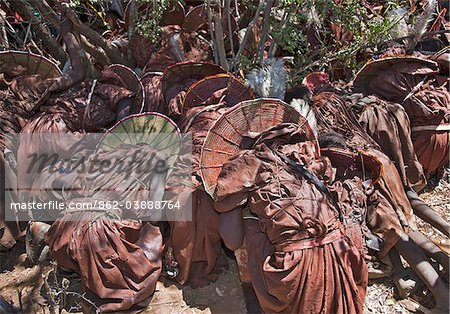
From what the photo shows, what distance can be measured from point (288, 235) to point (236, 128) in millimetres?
1108

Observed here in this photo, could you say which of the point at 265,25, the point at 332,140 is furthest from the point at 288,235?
the point at 265,25

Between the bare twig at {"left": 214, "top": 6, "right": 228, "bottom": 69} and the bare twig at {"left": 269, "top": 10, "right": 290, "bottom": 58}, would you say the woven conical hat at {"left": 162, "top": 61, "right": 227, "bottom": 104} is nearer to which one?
the bare twig at {"left": 214, "top": 6, "right": 228, "bottom": 69}

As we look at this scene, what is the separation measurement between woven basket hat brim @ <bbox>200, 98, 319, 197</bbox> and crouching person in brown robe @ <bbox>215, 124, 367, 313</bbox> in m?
0.26

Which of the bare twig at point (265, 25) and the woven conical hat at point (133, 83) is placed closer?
the woven conical hat at point (133, 83)

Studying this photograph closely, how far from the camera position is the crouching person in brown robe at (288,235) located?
9.84 feet

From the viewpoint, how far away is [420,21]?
17.4 ft

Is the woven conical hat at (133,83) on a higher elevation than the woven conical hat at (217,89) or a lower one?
lower

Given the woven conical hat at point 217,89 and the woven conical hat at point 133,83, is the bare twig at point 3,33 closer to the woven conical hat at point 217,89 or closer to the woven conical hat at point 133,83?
the woven conical hat at point 133,83

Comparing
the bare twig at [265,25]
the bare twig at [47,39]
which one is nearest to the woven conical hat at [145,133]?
the bare twig at [265,25]

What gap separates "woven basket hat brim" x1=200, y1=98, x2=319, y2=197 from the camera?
3.62m

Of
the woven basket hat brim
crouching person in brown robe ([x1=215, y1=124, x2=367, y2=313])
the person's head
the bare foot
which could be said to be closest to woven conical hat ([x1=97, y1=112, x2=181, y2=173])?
the woven basket hat brim

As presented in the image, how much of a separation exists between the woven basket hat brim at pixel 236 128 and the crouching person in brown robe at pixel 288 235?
10.3 inches

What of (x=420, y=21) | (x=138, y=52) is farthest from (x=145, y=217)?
(x=420, y=21)

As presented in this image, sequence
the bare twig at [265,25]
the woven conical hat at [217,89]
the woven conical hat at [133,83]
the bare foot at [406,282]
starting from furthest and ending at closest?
the bare twig at [265,25]
the woven conical hat at [133,83]
the woven conical hat at [217,89]
the bare foot at [406,282]
